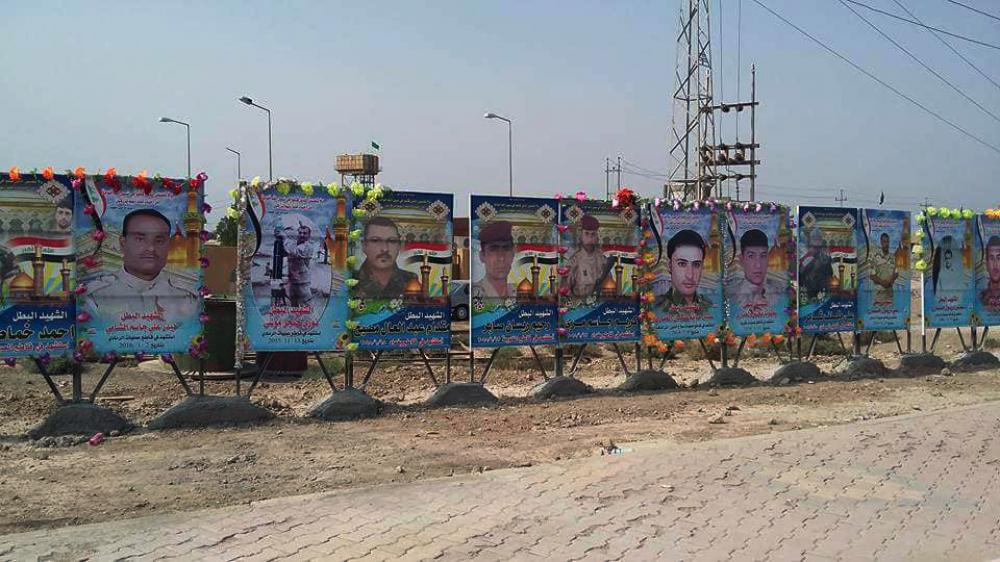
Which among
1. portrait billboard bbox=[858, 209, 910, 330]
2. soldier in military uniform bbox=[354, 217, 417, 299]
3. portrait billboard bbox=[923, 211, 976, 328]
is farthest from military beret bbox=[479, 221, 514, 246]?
portrait billboard bbox=[923, 211, 976, 328]

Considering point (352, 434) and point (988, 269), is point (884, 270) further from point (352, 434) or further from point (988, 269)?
point (352, 434)

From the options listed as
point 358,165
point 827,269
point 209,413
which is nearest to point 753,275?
point 827,269

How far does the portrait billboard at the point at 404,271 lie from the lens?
33.0 ft

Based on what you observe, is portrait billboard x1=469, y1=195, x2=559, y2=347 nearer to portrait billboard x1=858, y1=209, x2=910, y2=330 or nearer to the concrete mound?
the concrete mound

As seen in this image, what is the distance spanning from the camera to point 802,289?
13117 mm

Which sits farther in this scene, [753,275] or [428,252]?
[753,275]

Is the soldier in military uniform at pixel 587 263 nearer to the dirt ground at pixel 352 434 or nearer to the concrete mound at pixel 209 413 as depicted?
the dirt ground at pixel 352 434

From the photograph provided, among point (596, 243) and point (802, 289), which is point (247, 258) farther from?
point (802, 289)

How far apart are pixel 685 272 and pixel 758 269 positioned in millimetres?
1393

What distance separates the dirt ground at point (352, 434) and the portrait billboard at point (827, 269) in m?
1.04

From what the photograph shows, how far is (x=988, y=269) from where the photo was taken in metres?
15.1

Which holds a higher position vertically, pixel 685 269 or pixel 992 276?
pixel 685 269

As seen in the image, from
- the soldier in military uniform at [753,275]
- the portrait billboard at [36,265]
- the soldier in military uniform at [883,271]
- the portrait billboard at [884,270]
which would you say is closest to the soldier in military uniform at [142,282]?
the portrait billboard at [36,265]

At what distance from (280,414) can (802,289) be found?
8170 millimetres
